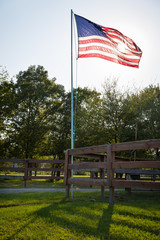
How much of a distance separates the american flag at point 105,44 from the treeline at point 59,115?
800 centimetres

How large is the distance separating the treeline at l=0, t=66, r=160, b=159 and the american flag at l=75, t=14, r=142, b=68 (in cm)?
800

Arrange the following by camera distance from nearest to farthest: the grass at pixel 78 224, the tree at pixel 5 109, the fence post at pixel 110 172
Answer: the grass at pixel 78 224 → the fence post at pixel 110 172 → the tree at pixel 5 109

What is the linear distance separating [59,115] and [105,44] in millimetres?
14924

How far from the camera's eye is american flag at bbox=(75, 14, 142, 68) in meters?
9.04

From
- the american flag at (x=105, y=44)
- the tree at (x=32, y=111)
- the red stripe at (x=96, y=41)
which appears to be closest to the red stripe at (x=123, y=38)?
the american flag at (x=105, y=44)

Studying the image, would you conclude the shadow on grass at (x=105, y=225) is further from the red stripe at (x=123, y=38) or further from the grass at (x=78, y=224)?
the red stripe at (x=123, y=38)

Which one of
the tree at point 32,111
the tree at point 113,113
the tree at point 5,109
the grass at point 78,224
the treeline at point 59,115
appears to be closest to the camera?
the grass at point 78,224

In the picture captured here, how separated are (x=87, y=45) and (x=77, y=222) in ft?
25.3

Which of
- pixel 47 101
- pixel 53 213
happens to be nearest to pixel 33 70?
pixel 47 101

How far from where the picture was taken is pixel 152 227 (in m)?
→ 3.39

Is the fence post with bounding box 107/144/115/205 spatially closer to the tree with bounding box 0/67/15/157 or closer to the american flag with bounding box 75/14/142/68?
the american flag with bounding box 75/14/142/68

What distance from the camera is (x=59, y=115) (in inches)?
928

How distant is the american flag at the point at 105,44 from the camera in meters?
9.04

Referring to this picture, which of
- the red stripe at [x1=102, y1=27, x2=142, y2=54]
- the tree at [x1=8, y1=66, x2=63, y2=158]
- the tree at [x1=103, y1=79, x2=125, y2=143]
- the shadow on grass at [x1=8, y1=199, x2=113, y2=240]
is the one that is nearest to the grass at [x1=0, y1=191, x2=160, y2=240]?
the shadow on grass at [x1=8, y1=199, x2=113, y2=240]
